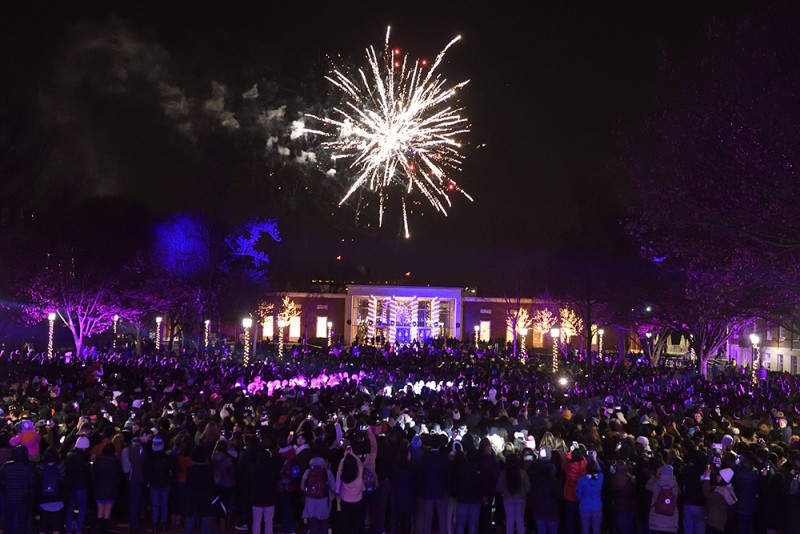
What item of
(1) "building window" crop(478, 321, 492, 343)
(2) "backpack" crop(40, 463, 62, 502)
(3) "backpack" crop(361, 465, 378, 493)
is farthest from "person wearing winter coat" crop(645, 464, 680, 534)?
(1) "building window" crop(478, 321, 492, 343)

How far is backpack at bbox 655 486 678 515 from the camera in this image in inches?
415

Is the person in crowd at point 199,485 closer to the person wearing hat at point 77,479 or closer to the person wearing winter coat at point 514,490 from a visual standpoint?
the person wearing hat at point 77,479

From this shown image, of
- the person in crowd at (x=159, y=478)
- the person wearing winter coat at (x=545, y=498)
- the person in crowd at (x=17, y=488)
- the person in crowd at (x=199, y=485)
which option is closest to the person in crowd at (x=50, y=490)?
the person in crowd at (x=17, y=488)

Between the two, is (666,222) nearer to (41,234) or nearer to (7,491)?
(7,491)

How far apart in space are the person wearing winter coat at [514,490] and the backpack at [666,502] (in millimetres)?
1862

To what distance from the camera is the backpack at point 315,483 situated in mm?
10407

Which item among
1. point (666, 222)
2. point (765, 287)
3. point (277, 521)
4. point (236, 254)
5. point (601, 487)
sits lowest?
point (277, 521)

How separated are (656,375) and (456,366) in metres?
9.17

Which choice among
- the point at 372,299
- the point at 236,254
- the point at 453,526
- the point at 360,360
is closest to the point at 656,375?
the point at 360,360

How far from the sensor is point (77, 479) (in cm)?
1103

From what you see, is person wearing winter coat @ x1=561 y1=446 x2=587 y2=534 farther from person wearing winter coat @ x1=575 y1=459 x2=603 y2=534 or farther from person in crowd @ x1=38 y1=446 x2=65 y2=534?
person in crowd @ x1=38 y1=446 x2=65 y2=534

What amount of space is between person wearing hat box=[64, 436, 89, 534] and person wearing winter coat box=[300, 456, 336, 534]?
3306mm

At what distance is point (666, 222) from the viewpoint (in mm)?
19047

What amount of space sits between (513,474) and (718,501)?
2.86m
